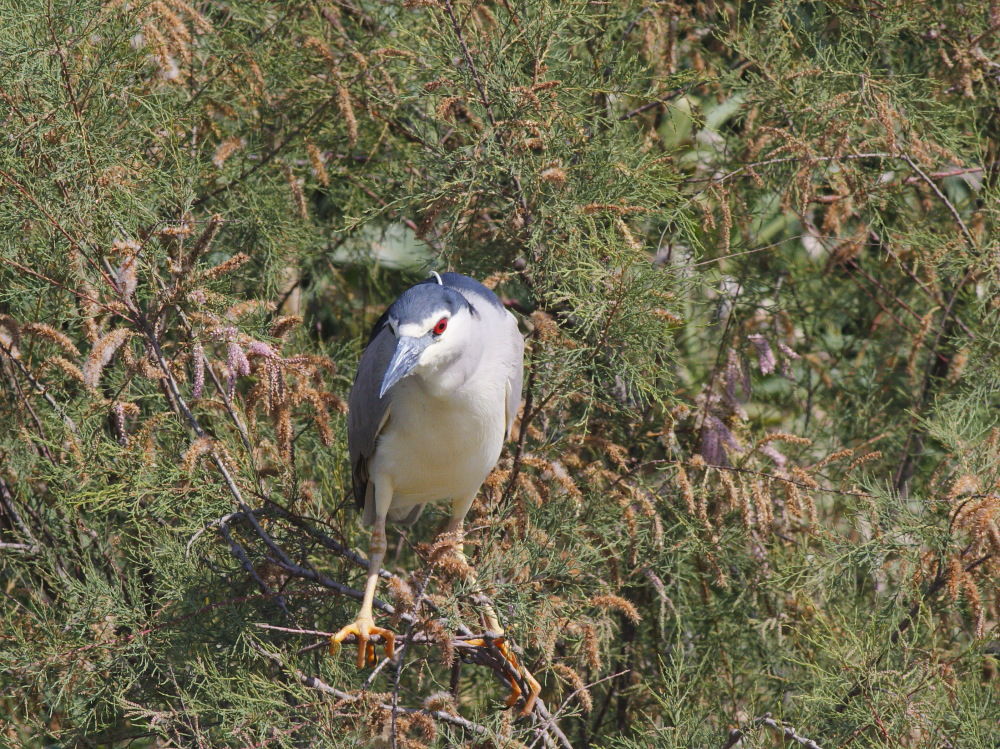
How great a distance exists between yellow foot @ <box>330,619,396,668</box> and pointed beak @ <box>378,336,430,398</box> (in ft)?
1.96

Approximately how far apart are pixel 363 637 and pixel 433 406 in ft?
1.98

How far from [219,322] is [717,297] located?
1.70 metres

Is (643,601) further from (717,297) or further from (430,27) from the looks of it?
(430,27)

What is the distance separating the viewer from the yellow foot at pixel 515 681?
2.59 m

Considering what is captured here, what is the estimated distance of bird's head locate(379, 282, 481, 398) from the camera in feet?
8.78

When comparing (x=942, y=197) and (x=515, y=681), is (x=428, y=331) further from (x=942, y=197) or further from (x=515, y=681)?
(x=942, y=197)

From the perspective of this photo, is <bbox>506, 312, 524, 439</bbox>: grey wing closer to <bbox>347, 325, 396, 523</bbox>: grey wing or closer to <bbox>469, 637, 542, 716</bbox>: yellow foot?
<bbox>347, 325, 396, 523</bbox>: grey wing

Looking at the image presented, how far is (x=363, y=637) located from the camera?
280cm

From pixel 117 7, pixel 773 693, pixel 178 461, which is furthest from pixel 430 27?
pixel 773 693

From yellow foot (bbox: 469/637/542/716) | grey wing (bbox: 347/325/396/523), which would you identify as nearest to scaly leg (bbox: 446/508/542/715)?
yellow foot (bbox: 469/637/542/716)

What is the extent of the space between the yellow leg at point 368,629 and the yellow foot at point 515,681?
0.25 meters

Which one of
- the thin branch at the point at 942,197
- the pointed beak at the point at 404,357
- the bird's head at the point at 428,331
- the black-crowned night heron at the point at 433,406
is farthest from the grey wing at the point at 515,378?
the thin branch at the point at 942,197

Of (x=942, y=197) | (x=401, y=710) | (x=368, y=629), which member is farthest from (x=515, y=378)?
(x=942, y=197)

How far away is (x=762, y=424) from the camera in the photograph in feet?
13.1
